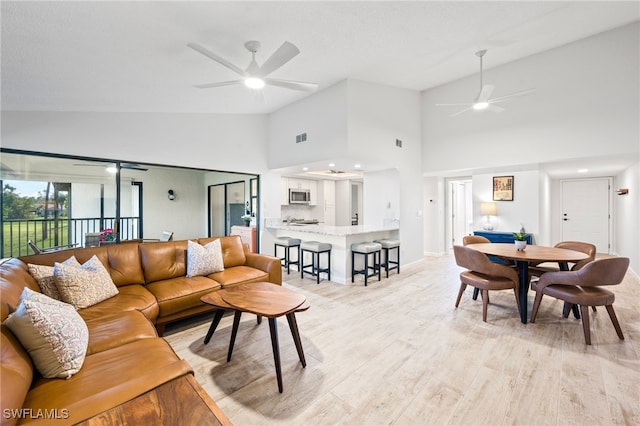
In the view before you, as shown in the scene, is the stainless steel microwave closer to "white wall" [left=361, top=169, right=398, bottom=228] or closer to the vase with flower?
"white wall" [left=361, top=169, right=398, bottom=228]

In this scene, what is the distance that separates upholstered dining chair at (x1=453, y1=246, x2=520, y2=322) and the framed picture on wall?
10.1 ft

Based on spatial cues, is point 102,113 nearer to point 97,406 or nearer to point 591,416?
point 97,406

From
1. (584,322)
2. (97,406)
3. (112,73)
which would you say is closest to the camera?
(97,406)

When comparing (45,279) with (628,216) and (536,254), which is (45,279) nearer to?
(536,254)

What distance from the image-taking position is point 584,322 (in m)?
2.54

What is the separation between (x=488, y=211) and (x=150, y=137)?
6.59 metres

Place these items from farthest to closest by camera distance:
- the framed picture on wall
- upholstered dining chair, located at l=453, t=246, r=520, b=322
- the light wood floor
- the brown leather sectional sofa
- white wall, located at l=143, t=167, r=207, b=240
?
the framed picture on wall → white wall, located at l=143, t=167, r=207, b=240 → upholstered dining chair, located at l=453, t=246, r=520, b=322 → the light wood floor → the brown leather sectional sofa

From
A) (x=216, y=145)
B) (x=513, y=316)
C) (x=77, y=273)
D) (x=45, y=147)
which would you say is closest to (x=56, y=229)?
(x=45, y=147)

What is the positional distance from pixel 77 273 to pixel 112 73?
216 centimetres

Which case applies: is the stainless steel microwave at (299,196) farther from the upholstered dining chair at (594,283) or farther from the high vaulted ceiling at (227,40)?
the upholstered dining chair at (594,283)

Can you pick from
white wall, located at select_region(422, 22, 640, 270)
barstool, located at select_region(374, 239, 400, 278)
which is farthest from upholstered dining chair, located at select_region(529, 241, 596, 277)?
barstool, located at select_region(374, 239, 400, 278)

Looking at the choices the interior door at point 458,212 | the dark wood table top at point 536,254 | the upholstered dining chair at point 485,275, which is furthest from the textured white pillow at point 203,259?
the interior door at point 458,212

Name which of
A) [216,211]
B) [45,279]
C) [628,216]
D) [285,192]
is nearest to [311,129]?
[285,192]

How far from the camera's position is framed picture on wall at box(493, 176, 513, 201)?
5520 millimetres
